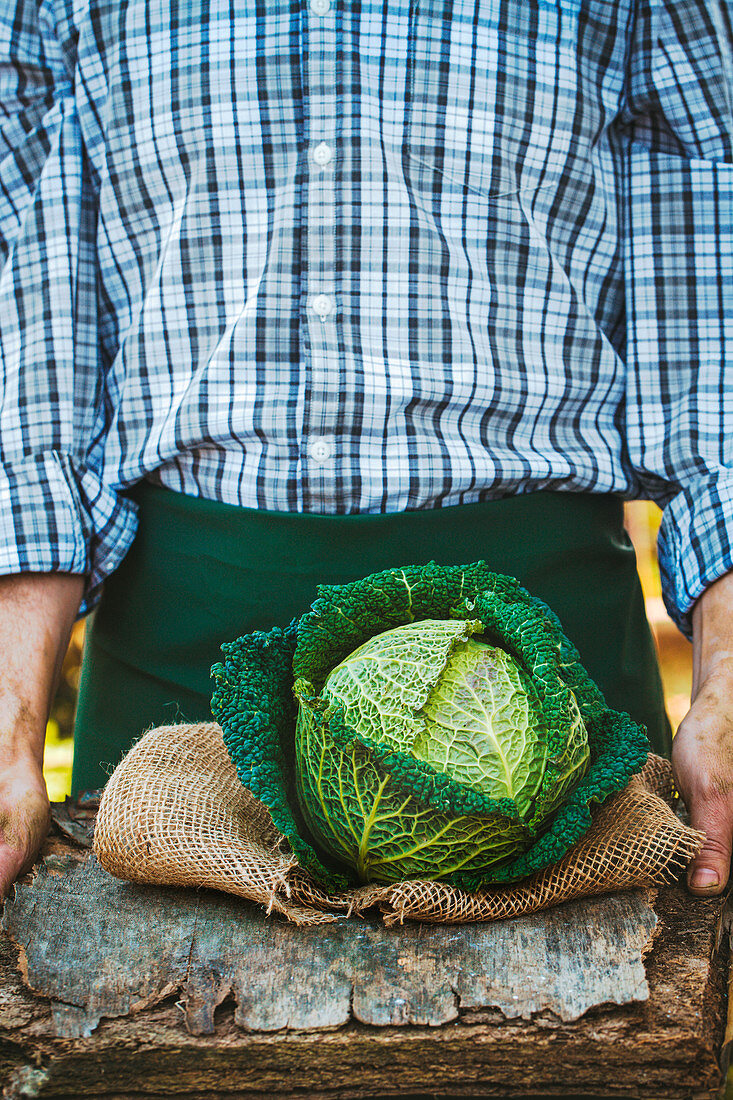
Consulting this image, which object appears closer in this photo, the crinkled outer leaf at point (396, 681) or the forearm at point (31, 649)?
the crinkled outer leaf at point (396, 681)

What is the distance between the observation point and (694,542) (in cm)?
150

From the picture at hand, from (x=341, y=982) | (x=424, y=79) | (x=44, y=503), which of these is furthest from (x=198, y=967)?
(x=424, y=79)

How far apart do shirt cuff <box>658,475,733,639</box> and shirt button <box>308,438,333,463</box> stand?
666 mm

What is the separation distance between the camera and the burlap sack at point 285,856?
1.03 metres

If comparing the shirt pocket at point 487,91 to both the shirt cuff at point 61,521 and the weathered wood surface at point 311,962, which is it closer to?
the shirt cuff at point 61,521

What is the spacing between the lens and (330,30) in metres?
1.41

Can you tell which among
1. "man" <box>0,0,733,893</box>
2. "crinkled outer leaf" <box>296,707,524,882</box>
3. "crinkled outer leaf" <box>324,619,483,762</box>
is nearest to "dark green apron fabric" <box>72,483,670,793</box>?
"man" <box>0,0,733,893</box>

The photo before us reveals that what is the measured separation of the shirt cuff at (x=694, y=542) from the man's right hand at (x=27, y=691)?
1.11 metres

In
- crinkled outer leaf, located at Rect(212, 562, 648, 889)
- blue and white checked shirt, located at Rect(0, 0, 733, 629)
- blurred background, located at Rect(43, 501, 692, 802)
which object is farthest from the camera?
blurred background, located at Rect(43, 501, 692, 802)

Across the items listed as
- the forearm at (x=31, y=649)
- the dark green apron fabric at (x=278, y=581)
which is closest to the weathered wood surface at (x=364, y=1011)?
the forearm at (x=31, y=649)

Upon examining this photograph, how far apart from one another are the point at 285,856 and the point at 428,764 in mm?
238

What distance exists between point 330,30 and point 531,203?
45 cm

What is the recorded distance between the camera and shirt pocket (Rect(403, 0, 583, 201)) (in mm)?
1444

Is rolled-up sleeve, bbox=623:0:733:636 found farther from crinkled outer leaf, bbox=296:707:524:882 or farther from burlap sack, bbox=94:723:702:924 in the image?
crinkled outer leaf, bbox=296:707:524:882
